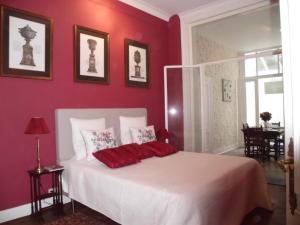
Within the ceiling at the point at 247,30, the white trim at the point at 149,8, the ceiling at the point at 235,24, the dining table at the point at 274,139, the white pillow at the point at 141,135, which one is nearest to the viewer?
the white pillow at the point at 141,135

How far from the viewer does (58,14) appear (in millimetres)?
3162

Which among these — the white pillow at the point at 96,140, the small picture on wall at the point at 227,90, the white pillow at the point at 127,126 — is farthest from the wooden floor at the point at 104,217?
the small picture on wall at the point at 227,90

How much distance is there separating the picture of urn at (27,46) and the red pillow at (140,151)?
5.23 ft

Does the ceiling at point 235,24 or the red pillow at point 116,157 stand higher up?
the ceiling at point 235,24

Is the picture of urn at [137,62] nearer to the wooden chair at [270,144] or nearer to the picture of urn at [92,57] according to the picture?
the picture of urn at [92,57]

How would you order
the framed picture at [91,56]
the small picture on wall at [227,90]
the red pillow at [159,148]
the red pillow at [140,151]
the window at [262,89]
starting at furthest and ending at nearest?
the small picture on wall at [227,90], the window at [262,89], the framed picture at [91,56], the red pillow at [159,148], the red pillow at [140,151]

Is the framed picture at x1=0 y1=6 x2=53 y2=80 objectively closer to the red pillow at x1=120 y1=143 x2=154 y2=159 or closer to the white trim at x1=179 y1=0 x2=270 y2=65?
the red pillow at x1=120 y1=143 x2=154 y2=159

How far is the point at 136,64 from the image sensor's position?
14.1 feet

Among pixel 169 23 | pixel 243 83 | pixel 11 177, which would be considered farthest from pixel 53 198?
pixel 243 83

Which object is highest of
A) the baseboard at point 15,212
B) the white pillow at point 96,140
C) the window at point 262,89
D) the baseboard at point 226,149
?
the window at point 262,89

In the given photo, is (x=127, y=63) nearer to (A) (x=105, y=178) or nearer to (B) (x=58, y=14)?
(B) (x=58, y=14)

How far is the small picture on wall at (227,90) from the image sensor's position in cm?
605

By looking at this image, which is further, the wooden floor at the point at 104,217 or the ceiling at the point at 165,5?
the ceiling at the point at 165,5

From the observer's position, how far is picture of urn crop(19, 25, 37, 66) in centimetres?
281
